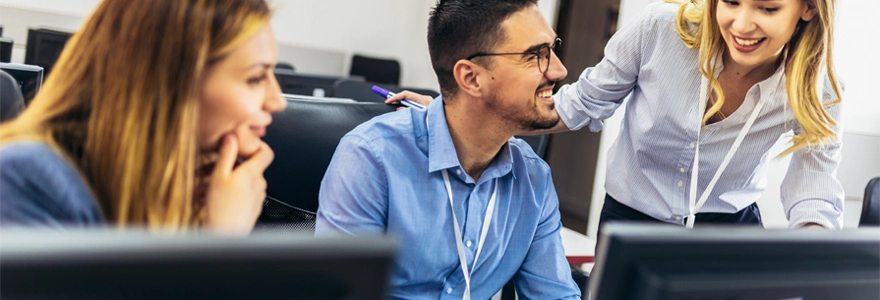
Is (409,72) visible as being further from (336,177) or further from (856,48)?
(336,177)

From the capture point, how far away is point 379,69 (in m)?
6.64

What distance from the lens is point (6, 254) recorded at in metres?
0.41

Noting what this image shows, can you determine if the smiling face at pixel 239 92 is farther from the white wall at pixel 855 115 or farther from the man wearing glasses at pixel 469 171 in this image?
the white wall at pixel 855 115

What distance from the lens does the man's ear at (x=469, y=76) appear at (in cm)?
150

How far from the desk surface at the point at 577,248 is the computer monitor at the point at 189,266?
1.44 metres

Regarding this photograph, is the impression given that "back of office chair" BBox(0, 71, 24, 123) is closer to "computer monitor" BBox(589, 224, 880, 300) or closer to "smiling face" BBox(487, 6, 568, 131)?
"smiling face" BBox(487, 6, 568, 131)

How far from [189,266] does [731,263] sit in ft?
1.47

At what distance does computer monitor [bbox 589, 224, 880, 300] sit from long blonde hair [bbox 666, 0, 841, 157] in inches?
37.1

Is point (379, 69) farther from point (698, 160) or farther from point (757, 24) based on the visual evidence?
point (757, 24)

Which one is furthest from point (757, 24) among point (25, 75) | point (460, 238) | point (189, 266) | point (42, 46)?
point (42, 46)

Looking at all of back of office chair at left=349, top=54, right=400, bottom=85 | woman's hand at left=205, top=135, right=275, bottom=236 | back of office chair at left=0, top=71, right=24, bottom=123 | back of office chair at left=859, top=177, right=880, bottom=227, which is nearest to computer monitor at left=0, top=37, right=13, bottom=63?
back of office chair at left=0, top=71, right=24, bottom=123

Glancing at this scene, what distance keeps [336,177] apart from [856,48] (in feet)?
8.74

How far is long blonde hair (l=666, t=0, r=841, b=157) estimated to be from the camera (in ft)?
5.22

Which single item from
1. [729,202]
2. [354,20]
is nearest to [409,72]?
[354,20]
